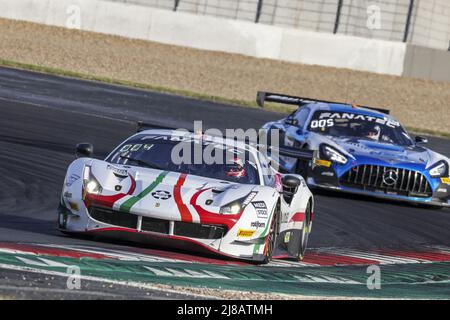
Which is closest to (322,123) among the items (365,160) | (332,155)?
(332,155)

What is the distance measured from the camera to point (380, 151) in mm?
16266

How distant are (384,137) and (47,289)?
10.6 m

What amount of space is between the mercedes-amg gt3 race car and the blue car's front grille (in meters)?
5.49

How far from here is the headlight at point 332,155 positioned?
15.9 metres

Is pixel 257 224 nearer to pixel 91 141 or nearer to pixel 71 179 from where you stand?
pixel 71 179

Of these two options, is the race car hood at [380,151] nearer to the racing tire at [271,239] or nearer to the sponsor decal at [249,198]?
the racing tire at [271,239]

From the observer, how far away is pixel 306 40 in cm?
3281

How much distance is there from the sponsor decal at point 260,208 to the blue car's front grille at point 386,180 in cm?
637

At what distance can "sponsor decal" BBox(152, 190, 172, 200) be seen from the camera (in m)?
9.43

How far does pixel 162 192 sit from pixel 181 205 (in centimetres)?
20
